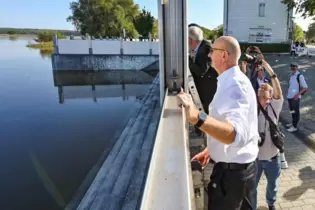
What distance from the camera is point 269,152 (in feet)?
7.53

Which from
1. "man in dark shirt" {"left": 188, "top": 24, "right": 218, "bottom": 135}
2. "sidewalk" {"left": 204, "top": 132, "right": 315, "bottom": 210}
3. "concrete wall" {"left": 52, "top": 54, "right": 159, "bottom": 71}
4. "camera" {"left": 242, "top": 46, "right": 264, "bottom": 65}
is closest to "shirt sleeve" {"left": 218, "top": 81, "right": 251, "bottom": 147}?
"man in dark shirt" {"left": 188, "top": 24, "right": 218, "bottom": 135}

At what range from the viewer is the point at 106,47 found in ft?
64.7

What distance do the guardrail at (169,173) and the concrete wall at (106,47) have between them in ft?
61.4

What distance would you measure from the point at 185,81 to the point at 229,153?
1.67 meters

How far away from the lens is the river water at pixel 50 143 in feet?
15.6

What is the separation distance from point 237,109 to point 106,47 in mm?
19621

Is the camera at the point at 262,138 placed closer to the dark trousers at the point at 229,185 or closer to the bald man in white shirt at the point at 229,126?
the bald man in white shirt at the point at 229,126

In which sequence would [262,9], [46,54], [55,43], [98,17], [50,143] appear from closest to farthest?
[50,143] → [55,43] → [262,9] → [98,17] → [46,54]

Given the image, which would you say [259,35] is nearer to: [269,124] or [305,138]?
[305,138]

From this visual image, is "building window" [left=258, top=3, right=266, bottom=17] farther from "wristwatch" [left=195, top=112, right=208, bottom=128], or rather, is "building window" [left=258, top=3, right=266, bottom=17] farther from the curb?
"wristwatch" [left=195, top=112, right=208, bottom=128]

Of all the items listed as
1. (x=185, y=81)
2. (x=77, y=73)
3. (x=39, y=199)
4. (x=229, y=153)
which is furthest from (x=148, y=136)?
(x=77, y=73)

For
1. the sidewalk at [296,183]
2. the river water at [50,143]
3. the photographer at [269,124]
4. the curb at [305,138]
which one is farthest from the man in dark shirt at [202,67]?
the river water at [50,143]

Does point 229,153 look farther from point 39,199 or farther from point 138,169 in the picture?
point 39,199

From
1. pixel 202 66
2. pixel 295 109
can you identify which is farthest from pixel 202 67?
pixel 295 109
